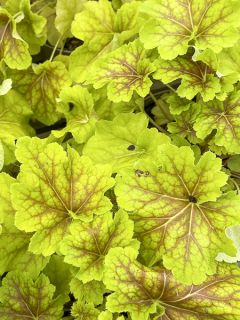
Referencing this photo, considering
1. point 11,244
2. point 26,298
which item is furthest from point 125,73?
point 26,298

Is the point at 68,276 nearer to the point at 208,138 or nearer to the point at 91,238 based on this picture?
the point at 91,238

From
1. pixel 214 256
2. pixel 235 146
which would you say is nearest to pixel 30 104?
pixel 235 146

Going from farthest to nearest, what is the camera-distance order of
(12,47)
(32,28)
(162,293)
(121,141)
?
(32,28) < (12,47) < (121,141) < (162,293)

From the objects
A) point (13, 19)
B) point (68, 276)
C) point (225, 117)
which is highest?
point (13, 19)

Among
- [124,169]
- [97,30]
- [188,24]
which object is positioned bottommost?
[124,169]

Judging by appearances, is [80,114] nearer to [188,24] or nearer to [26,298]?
[188,24]

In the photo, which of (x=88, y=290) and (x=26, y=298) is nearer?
(x=88, y=290)

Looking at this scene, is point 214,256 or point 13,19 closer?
point 214,256

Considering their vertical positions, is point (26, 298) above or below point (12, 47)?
below

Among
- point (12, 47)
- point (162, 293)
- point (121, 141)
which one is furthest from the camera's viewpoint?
point (12, 47)
